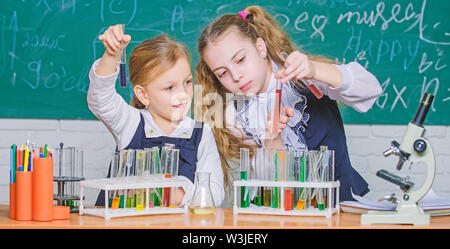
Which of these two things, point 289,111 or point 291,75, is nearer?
point 291,75

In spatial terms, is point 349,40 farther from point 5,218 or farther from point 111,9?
point 5,218

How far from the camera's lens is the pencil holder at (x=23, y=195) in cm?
171

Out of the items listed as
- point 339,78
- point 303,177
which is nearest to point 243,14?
point 339,78

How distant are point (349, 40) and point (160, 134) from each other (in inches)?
36.9

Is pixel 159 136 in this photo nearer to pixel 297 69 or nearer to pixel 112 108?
pixel 112 108

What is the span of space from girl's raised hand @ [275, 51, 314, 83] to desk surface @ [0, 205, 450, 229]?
25.5 inches

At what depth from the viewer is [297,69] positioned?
2.36 meters

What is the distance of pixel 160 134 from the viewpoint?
8.30 ft

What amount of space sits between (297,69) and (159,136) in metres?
0.66

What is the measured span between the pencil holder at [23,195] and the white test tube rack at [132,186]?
7.6 inches

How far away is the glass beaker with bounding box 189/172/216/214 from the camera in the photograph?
Result: 76.4 inches

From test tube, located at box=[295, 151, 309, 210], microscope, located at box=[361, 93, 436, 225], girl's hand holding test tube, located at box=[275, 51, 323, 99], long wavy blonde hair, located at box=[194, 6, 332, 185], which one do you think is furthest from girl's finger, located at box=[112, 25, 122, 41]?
microscope, located at box=[361, 93, 436, 225]

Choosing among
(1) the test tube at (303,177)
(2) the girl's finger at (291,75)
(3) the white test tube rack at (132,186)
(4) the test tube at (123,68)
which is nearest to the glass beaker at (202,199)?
(3) the white test tube rack at (132,186)
